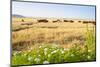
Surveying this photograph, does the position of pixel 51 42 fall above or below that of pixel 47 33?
below

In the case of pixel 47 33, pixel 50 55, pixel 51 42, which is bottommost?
pixel 50 55

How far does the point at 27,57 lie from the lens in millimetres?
2539

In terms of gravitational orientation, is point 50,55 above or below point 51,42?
below

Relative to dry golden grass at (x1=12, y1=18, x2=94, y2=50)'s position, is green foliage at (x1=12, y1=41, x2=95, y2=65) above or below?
below

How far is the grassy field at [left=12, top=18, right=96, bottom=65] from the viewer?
2.51 metres

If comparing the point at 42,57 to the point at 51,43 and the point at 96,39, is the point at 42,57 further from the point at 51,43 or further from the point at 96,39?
the point at 96,39

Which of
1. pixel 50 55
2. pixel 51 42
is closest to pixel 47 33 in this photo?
pixel 51 42

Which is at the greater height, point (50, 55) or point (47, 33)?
→ point (47, 33)

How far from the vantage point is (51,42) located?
8.74ft

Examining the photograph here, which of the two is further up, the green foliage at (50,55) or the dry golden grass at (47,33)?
the dry golden grass at (47,33)

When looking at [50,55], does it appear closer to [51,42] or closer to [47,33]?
[51,42]

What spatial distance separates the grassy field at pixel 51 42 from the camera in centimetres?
251
